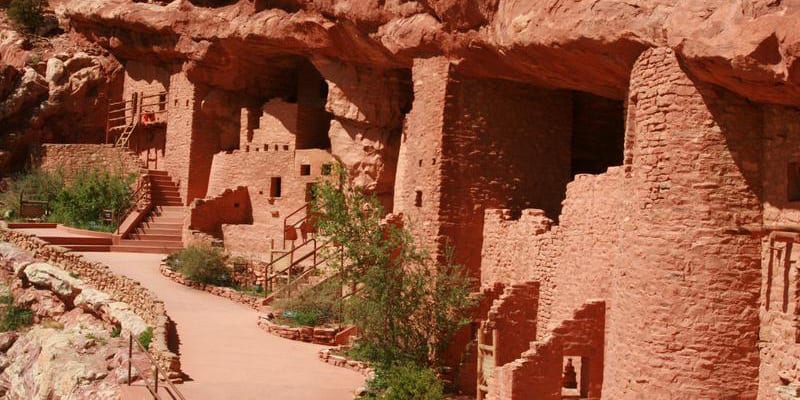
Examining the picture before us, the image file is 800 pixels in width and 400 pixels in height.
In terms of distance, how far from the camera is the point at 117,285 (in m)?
22.0

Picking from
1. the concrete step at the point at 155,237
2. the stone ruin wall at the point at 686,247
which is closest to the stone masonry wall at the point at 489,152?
the stone ruin wall at the point at 686,247

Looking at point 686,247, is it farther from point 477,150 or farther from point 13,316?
point 13,316

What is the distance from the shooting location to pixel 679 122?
11.1 m

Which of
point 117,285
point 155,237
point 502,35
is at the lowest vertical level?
point 117,285

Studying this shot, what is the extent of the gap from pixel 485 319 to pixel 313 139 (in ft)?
36.9

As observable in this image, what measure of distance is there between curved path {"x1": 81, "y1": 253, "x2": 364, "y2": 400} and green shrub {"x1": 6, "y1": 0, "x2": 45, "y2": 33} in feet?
52.7

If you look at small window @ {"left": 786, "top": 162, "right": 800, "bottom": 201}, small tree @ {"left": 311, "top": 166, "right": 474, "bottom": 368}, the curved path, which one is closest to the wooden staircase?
the curved path

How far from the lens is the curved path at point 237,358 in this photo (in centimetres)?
1516

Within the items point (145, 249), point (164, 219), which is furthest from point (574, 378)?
point (164, 219)

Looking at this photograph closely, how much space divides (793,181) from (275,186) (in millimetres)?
18022

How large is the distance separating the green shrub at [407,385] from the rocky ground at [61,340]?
3.63 meters

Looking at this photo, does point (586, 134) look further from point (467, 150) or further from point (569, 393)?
point (569, 393)

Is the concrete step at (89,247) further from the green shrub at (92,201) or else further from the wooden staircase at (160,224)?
the green shrub at (92,201)

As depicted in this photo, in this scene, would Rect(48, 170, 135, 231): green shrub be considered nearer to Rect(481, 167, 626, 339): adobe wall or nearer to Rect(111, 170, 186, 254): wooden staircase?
Rect(111, 170, 186, 254): wooden staircase
